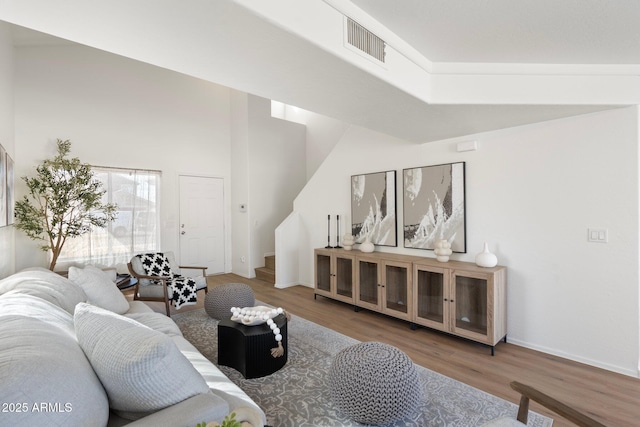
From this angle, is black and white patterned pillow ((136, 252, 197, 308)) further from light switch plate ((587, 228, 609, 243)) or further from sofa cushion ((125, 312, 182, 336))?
light switch plate ((587, 228, 609, 243))

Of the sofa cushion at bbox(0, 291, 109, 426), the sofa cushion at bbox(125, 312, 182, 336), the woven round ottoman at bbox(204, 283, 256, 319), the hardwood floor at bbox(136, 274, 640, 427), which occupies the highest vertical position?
the sofa cushion at bbox(0, 291, 109, 426)

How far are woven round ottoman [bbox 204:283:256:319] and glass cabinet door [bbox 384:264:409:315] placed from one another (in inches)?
62.7

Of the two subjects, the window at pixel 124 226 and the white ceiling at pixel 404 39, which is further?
the window at pixel 124 226

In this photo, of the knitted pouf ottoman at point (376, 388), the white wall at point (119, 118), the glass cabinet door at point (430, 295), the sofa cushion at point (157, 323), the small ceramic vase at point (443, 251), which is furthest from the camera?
the white wall at point (119, 118)

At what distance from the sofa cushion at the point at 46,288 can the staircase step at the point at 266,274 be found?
10.6 feet

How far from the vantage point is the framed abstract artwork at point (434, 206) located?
129 inches

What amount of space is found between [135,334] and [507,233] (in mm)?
3184

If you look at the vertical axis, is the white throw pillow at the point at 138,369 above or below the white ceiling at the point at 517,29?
below

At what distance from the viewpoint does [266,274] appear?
17.8 feet

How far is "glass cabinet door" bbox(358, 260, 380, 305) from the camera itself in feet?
12.0

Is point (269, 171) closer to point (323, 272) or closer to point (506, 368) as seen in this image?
point (323, 272)

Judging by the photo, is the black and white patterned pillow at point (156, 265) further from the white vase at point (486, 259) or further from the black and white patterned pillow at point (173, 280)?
the white vase at point (486, 259)

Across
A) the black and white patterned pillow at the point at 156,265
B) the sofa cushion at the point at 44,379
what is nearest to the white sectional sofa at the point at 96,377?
the sofa cushion at the point at 44,379

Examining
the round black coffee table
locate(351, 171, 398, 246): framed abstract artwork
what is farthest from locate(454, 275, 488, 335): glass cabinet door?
the round black coffee table
